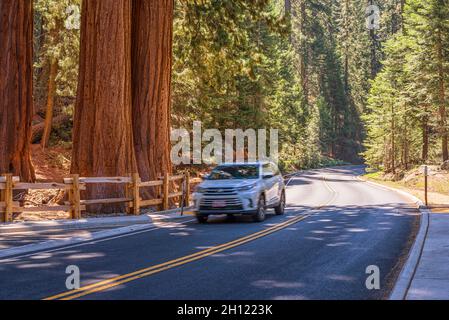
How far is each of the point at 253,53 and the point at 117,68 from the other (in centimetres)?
845

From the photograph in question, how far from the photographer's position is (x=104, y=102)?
18734mm

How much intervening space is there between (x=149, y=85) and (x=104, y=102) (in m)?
2.98

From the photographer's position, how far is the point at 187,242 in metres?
12.6

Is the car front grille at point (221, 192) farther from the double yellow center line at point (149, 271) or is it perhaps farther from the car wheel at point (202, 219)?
the double yellow center line at point (149, 271)

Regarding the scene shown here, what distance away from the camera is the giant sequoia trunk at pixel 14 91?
2033cm

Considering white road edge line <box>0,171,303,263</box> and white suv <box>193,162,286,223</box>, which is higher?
white suv <box>193,162,286,223</box>

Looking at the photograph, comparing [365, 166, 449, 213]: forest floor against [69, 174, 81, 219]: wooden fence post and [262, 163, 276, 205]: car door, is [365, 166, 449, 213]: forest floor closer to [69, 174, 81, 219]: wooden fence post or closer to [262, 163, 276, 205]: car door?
[262, 163, 276, 205]: car door

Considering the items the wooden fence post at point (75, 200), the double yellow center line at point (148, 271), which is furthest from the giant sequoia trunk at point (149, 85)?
the double yellow center line at point (148, 271)

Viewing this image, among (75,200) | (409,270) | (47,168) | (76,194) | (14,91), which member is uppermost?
(14,91)

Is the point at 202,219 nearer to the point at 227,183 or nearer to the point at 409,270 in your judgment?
→ the point at 227,183

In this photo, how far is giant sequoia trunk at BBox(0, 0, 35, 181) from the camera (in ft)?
66.7

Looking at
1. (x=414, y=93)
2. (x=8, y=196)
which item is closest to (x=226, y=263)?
(x=8, y=196)

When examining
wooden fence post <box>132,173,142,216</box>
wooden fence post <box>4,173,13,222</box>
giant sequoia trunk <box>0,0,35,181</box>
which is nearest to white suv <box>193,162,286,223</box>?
wooden fence post <box>132,173,142,216</box>

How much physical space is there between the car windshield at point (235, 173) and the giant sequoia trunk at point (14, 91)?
25.1ft
